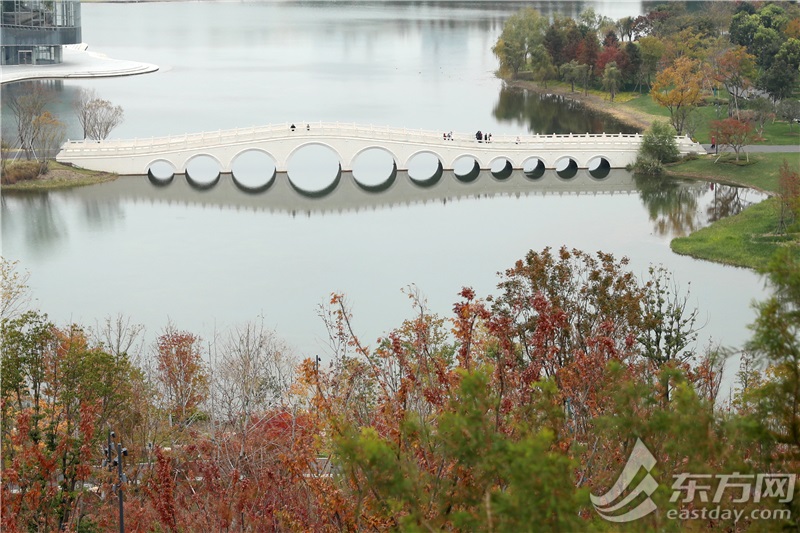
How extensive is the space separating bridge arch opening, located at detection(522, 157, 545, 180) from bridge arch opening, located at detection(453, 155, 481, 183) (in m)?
1.95

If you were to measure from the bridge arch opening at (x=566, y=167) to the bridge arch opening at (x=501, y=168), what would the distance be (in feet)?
6.40

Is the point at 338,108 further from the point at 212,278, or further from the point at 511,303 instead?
the point at 511,303

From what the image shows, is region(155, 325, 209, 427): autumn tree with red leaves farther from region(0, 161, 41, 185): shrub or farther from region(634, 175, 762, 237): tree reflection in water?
region(0, 161, 41, 185): shrub

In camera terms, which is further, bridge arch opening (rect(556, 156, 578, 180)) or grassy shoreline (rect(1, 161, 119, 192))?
bridge arch opening (rect(556, 156, 578, 180))

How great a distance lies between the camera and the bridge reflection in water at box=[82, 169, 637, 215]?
146 feet

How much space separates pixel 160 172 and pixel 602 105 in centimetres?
2591

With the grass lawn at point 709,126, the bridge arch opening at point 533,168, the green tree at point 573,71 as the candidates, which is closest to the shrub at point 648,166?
the bridge arch opening at point 533,168

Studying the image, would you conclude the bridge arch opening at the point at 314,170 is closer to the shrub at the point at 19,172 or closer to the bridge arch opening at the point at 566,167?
the bridge arch opening at the point at 566,167

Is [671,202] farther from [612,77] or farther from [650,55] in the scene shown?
[650,55]

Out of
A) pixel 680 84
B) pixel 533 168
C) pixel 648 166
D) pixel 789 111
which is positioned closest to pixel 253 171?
pixel 533 168

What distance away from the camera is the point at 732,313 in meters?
30.1

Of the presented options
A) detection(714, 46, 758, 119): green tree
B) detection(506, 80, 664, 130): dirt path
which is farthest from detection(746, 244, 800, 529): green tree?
detection(714, 46, 758, 119): green tree

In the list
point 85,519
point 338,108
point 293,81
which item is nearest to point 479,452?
point 85,519

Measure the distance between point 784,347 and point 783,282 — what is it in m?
0.49
